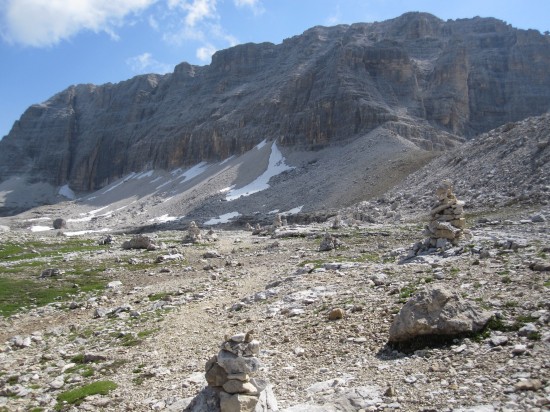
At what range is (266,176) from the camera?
114000mm

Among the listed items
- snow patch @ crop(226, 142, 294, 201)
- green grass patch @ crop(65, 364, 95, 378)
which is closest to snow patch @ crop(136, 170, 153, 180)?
snow patch @ crop(226, 142, 294, 201)

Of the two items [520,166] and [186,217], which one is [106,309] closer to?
[520,166]

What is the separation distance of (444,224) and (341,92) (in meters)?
107

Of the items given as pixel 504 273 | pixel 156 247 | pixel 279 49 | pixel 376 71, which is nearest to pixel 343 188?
pixel 156 247

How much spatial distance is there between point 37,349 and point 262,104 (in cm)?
13110

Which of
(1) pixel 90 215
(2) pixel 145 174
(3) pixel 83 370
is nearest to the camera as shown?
(3) pixel 83 370

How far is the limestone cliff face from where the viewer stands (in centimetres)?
12550

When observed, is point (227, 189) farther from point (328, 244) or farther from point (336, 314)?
point (336, 314)

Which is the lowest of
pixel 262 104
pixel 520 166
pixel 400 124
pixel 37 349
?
pixel 37 349

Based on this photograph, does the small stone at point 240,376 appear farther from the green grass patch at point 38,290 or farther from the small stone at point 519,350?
the green grass patch at point 38,290

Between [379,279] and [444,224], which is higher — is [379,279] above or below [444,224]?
below

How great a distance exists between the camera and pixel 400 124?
372ft

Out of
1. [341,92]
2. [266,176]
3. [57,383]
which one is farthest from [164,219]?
[57,383]

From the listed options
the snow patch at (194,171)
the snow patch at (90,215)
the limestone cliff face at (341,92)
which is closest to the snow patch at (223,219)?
the limestone cliff face at (341,92)
